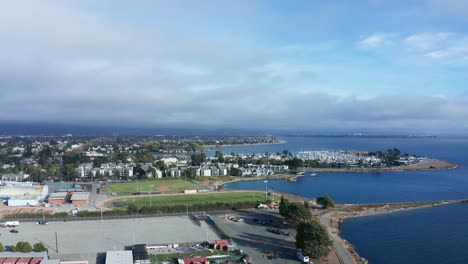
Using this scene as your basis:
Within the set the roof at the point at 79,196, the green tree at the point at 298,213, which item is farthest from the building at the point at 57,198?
the green tree at the point at 298,213

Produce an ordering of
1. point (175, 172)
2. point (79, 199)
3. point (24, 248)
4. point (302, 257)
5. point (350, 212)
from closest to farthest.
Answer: point (24, 248)
point (302, 257)
point (350, 212)
point (79, 199)
point (175, 172)

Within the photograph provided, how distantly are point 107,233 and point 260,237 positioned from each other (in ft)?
16.5

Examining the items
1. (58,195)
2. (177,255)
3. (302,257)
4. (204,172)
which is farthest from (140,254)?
(204,172)

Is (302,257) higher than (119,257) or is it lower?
lower

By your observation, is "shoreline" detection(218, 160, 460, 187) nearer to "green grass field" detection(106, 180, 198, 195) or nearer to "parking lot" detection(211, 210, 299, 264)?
"green grass field" detection(106, 180, 198, 195)

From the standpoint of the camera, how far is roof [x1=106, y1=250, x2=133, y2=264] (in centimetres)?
1028

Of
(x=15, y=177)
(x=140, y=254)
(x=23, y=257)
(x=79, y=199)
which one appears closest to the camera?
(x=23, y=257)

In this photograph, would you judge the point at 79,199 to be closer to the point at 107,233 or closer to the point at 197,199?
the point at 197,199

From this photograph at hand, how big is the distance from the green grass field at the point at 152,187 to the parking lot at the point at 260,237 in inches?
284

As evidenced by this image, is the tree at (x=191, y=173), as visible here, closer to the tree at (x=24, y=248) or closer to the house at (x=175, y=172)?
the house at (x=175, y=172)

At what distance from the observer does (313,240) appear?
11.3 metres

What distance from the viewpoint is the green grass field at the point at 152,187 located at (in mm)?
22386

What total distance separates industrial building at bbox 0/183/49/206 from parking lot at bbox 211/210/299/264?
870cm

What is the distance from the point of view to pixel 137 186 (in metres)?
23.9
